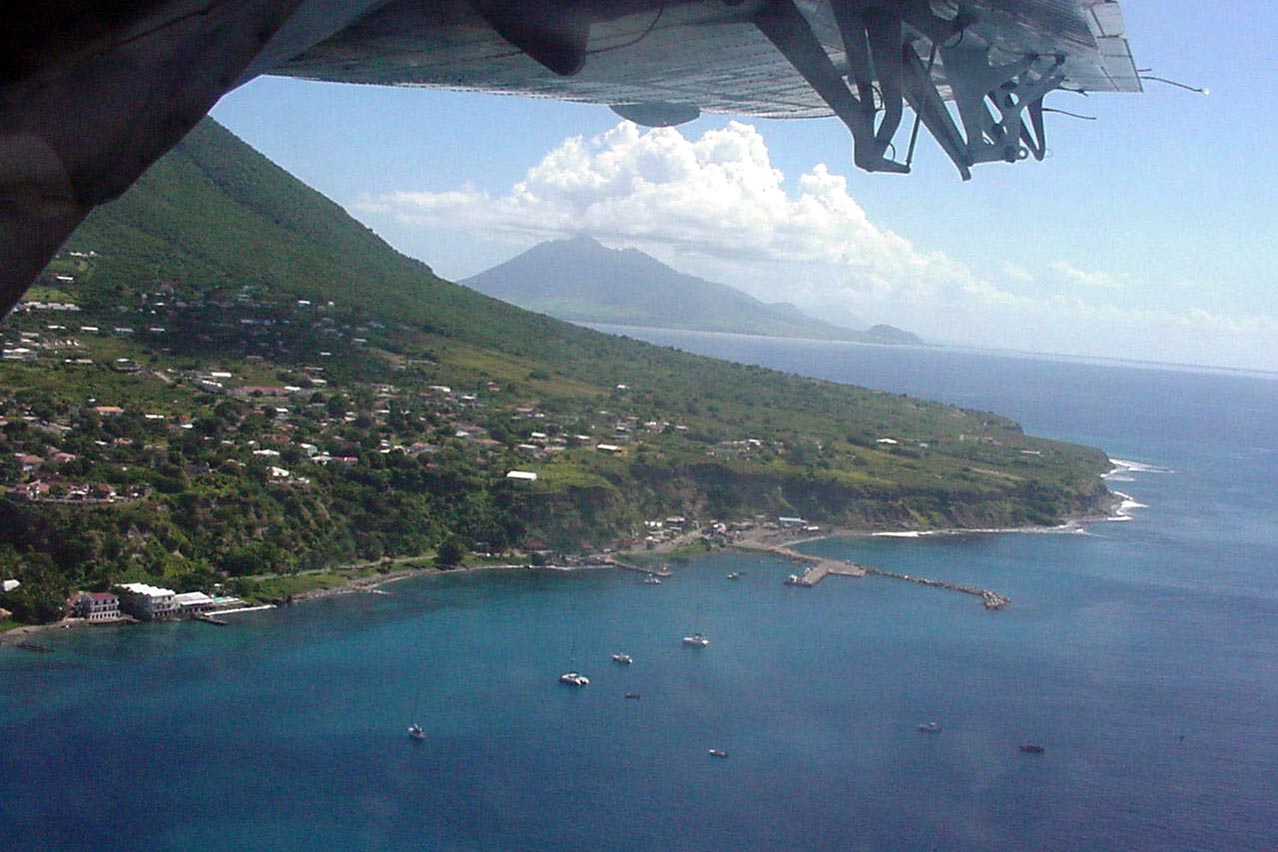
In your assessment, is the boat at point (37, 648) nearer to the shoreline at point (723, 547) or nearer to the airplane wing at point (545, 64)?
the shoreline at point (723, 547)

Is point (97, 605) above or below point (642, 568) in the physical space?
above

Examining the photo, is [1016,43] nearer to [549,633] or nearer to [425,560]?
[549,633]

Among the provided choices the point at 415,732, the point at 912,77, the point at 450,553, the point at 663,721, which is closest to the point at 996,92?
the point at 912,77

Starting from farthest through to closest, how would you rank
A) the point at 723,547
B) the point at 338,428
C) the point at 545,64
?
1. the point at 723,547
2. the point at 338,428
3. the point at 545,64

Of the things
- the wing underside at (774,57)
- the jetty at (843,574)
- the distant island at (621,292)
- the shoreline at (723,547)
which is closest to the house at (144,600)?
the shoreline at (723,547)

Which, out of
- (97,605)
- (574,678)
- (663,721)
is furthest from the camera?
(574,678)

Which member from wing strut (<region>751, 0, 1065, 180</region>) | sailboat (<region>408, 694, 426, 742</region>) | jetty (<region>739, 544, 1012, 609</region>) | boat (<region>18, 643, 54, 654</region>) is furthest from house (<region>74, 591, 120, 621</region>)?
wing strut (<region>751, 0, 1065, 180</region>)

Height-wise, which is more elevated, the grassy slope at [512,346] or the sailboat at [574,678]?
the grassy slope at [512,346]

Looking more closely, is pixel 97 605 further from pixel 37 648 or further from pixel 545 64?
pixel 545 64
